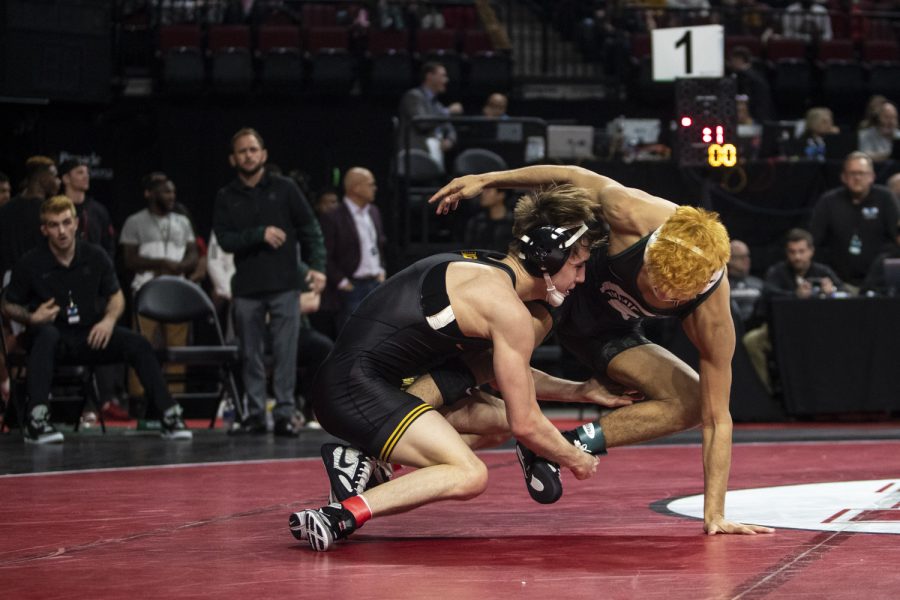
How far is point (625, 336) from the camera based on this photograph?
16.1 ft

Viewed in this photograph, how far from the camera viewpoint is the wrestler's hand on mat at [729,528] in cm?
424

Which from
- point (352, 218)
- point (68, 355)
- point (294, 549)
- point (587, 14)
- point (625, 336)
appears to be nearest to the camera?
point (294, 549)

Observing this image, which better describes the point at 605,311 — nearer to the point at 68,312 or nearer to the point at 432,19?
the point at 68,312

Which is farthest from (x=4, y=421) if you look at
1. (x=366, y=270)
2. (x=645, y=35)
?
(x=645, y=35)

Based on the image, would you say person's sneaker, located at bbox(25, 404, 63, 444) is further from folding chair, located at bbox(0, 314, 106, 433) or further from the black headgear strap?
the black headgear strap

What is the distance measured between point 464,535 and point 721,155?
607cm

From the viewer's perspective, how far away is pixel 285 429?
8.49 metres

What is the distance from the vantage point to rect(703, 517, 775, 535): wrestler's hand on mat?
4.24m

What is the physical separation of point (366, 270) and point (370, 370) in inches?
222

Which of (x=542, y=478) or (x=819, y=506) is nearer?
(x=542, y=478)

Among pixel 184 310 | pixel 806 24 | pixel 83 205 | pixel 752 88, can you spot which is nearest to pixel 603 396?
pixel 184 310

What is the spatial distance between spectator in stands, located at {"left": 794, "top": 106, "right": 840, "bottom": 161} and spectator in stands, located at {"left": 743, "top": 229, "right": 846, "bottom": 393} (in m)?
2.26

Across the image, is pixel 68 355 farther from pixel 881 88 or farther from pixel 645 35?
pixel 881 88

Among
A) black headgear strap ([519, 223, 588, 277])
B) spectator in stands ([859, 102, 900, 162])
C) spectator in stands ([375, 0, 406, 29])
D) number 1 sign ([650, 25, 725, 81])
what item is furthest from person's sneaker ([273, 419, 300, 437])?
spectator in stands ([375, 0, 406, 29])
